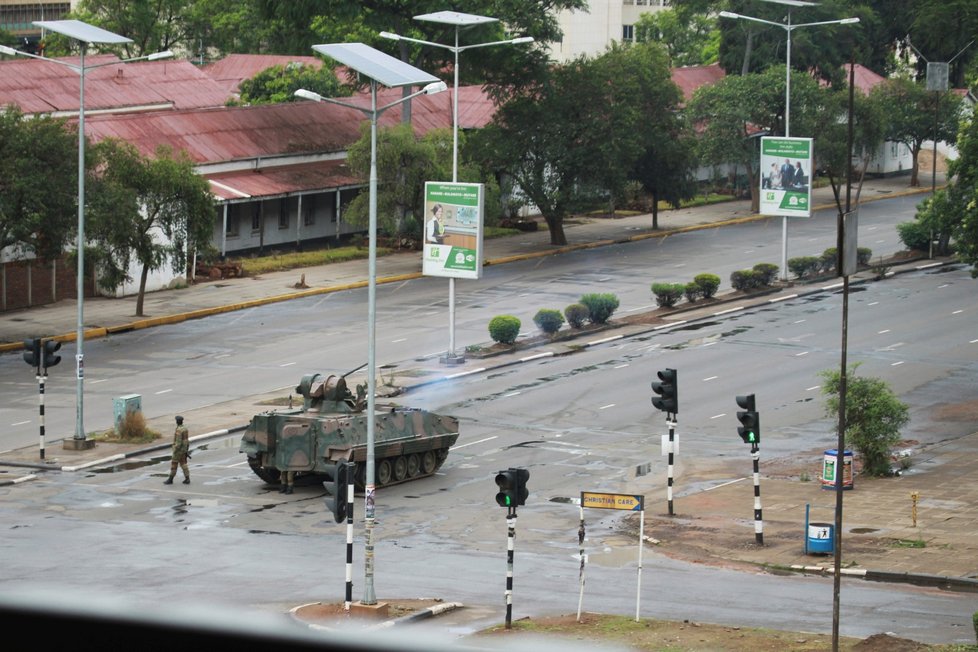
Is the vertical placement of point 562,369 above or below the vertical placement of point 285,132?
below

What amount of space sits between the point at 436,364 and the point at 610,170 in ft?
71.5

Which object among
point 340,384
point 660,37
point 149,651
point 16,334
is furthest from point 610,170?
point 149,651

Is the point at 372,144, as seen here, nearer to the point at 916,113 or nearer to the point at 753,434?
the point at 753,434

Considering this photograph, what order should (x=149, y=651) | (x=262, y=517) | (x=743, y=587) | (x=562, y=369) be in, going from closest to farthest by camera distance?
(x=149, y=651) → (x=743, y=587) → (x=262, y=517) → (x=562, y=369)

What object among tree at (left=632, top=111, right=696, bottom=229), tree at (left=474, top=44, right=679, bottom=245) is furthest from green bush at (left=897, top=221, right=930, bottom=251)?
tree at (left=474, top=44, right=679, bottom=245)

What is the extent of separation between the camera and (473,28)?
6694 cm

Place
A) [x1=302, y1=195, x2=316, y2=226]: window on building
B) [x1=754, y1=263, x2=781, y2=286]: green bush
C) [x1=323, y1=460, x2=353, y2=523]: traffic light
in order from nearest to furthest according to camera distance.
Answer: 1. [x1=323, y1=460, x2=353, y2=523]: traffic light
2. [x1=754, y1=263, x2=781, y2=286]: green bush
3. [x1=302, y1=195, x2=316, y2=226]: window on building

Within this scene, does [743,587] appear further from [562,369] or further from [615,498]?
[562,369]

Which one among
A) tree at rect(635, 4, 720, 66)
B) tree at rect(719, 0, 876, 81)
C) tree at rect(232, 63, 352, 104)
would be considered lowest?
tree at rect(232, 63, 352, 104)

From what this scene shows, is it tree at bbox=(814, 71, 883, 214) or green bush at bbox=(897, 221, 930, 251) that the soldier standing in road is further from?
tree at bbox=(814, 71, 883, 214)

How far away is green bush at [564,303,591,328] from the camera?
168 feet

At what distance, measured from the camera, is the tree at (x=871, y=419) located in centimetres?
3425

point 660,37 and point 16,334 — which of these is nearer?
point 16,334

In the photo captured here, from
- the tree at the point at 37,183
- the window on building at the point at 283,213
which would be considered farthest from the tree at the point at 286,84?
the tree at the point at 37,183
